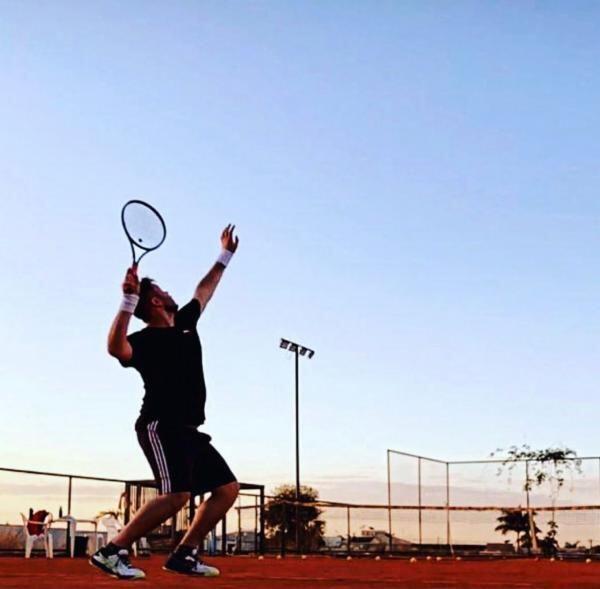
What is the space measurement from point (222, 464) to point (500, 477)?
21832 millimetres

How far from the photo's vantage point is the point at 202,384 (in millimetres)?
5852

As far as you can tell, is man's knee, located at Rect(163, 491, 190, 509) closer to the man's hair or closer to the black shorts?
the black shorts

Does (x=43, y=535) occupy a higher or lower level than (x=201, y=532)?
lower

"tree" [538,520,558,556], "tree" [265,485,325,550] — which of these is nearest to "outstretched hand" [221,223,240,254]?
"tree" [265,485,325,550]

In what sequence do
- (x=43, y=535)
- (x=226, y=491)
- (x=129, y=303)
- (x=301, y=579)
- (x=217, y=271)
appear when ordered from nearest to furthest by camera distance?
1. (x=129, y=303)
2. (x=226, y=491)
3. (x=217, y=271)
4. (x=301, y=579)
5. (x=43, y=535)

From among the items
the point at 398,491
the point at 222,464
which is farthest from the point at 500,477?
the point at 222,464

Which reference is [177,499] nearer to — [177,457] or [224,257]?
[177,457]

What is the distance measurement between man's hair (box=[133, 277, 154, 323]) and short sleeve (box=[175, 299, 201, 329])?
19 centimetres

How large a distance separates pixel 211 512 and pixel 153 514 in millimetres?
418

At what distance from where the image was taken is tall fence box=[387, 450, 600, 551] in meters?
23.9

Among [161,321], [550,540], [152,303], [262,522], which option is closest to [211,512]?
[161,321]

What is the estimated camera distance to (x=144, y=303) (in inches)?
239

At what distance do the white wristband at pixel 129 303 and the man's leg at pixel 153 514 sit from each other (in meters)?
1.07

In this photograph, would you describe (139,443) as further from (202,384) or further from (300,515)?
(300,515)
